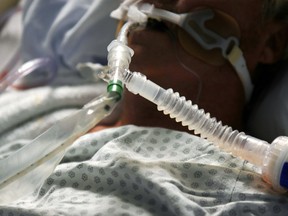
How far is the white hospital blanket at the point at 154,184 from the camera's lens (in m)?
0.64

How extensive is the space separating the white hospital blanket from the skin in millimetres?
97

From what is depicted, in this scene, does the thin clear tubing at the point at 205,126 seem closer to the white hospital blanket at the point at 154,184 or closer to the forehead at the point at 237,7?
the white hospital blanket at the point at 154,184

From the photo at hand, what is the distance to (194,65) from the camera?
826 millimetres

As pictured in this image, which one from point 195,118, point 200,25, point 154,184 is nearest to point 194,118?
point 195,118

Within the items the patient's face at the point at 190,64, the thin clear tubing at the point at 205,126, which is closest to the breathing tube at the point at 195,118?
the thin clear tubing at the point at 205,126

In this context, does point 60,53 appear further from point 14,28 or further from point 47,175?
point 47,175

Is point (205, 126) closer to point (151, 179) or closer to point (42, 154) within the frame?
point (151, 179)

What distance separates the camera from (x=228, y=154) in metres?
0.71

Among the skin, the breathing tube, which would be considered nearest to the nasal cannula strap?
the skin

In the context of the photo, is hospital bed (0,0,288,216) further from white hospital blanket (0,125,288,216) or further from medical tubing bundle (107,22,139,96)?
medical tubing bundle (107,22,139,96)

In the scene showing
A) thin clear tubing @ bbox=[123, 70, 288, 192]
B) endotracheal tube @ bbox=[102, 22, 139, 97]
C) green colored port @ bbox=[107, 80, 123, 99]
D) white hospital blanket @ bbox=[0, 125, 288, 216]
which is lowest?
white hospital blanket @ bbox=[0, 125, 288, 216]

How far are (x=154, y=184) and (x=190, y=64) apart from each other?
25cm

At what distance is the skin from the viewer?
0.81 m

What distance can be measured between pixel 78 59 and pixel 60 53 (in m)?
0.05
